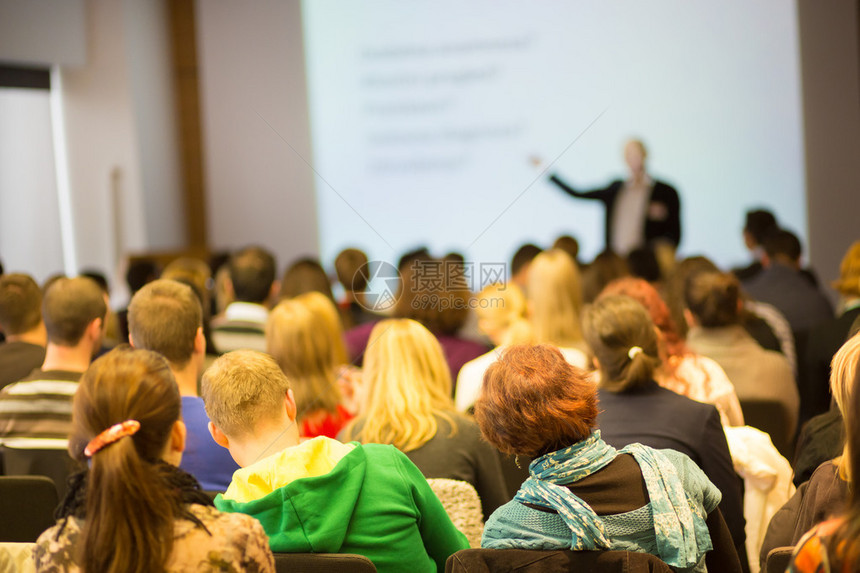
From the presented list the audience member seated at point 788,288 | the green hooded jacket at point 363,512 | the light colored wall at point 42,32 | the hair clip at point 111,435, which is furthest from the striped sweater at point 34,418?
the light colored wall at point 42,32

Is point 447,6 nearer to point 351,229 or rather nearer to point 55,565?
point 351,229

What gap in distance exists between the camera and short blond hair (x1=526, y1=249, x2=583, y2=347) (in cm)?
351

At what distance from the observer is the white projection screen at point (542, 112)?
6.15 metres

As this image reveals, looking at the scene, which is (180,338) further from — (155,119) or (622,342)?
(155,119)

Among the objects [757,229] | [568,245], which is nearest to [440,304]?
[568,245]

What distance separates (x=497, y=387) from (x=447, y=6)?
5.95m

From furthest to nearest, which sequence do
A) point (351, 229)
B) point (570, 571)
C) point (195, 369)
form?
point (351, 229) < point (195, 369) < point (570, 571)

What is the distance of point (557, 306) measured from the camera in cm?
352

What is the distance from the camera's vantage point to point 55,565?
1425mm

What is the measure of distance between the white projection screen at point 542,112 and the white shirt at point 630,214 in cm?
13

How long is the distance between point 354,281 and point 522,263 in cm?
124

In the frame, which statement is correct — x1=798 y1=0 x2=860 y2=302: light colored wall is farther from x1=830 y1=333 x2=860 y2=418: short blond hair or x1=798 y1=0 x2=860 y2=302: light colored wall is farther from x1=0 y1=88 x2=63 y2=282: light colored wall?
x1=0 y1=88 x2=63 y2=282: light colored wall

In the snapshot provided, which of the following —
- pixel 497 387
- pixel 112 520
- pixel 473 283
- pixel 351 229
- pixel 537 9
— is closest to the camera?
pixel 112 520

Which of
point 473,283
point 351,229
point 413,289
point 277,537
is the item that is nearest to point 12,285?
point 413,289
